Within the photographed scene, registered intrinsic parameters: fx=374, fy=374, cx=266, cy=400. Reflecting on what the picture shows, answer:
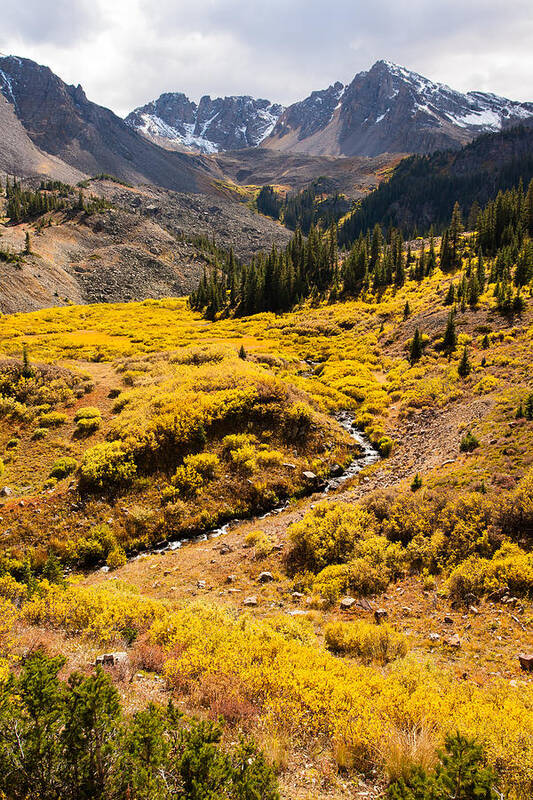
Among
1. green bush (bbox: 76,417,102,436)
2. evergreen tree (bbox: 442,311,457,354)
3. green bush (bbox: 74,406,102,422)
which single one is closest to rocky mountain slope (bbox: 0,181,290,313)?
green bush (bbox: 74,406,102,422)

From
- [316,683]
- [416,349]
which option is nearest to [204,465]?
[316,683]

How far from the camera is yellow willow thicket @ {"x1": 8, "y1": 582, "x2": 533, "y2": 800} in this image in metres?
5.82

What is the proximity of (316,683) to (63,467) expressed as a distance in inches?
662

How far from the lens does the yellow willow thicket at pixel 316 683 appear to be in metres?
5.82

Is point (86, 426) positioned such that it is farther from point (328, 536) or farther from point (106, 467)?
point (328, 536)

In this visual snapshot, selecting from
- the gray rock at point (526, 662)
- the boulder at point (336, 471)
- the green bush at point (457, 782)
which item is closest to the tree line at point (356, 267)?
the boulder at point (336, 471)

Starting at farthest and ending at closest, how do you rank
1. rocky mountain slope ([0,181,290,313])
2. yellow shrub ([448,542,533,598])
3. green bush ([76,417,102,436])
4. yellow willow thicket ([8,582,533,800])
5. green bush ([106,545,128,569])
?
rocky mountain slope ([0,181,290,313]), green bush ([76,417,102,436]), green bush ([106,545,128,569]), yellow shrub ([448,542,533,598]), yellow willow thicket ([8,582,533,800])

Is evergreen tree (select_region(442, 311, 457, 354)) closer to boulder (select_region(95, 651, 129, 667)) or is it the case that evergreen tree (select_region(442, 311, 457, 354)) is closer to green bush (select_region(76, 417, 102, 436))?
green bush (select_region(76, 417, 102, 436))

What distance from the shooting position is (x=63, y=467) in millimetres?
19266

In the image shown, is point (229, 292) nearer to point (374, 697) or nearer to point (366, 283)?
point (366, 283)

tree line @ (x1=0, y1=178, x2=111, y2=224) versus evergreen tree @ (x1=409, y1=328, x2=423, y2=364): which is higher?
tree line @ (x1=0, y1=178, x2=111, y2=224)

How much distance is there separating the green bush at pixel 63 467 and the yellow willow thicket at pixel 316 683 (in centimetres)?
1014

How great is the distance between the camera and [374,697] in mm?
6820

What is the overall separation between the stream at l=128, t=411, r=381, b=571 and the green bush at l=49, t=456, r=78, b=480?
6.35 m
